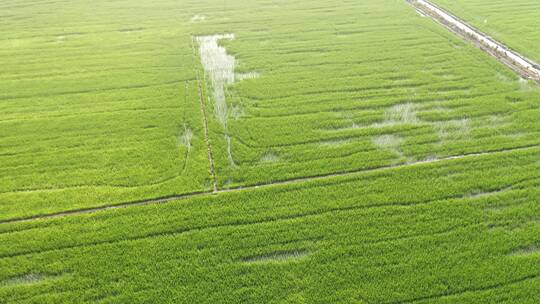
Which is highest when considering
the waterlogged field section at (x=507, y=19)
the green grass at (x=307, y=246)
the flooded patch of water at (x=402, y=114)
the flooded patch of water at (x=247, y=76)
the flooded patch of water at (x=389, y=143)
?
the waterlogged field section at (x=507, y=19)

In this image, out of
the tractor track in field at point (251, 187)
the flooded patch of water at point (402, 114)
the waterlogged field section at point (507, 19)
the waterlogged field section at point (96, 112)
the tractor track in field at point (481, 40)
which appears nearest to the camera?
the tractor track in field at point (251, 187)

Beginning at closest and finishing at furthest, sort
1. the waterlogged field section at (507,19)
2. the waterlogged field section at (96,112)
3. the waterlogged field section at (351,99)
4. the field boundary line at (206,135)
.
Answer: the waterlogged field section at (96,112), the field boundary line at (206,135), the waterlogged field section at (351,99), the waterlogged field section at (507,19)

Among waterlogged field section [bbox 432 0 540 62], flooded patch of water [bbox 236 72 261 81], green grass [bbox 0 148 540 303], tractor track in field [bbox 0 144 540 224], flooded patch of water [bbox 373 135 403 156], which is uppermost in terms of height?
waterlogged field section [bbox 432 0 540 62]

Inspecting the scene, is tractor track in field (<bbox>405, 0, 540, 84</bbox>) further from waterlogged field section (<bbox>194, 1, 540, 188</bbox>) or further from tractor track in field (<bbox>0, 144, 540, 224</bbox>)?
tractor track in field (<bbox>0, 144, 540, 224</bbox>)

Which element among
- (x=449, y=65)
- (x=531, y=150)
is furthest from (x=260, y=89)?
(x=531, y=150)

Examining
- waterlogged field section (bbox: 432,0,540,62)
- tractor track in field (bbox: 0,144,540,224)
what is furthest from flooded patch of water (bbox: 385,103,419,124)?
waterlogged field section (bbox: 432,0,540,62)

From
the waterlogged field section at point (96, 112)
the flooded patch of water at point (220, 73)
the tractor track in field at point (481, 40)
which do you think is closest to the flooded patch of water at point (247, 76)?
the flooded patch of water at point (220, 73)

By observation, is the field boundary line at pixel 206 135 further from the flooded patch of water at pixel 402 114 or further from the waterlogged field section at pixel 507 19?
the waterlogged field section at pixel 507 19
